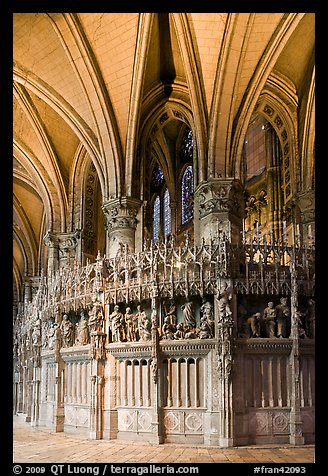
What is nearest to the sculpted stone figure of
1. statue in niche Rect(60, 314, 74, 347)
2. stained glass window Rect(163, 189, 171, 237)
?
statue in niche Rect(60, 314, 74, 347)

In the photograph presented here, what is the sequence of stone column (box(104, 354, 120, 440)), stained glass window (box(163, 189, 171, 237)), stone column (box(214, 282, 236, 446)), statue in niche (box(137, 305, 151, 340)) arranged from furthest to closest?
stained glass window (box(163, 189, 171, 237))
stone column (box(104, 354, 120, 440))
statue in niche (box(137, 305, 151, 340))
stone column (box(214, 282, 236, 446))

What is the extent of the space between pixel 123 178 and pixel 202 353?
8.91 m

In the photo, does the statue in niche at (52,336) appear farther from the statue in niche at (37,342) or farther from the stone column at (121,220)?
the stone column at (121,220)

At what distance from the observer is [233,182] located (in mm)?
19047

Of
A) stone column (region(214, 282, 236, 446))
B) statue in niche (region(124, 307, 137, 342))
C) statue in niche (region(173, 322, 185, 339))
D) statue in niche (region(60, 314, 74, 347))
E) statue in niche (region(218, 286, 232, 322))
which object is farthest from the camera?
statue in niche (region(60, 314, 74, 347))

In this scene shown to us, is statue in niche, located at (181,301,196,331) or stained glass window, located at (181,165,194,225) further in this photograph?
stained glass window, located at (181,165,194,225)

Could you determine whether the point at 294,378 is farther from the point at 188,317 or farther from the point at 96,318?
the point at 96,318

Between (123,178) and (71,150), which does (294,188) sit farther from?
(71,150)

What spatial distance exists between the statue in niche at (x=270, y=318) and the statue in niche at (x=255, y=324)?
6.8 inches

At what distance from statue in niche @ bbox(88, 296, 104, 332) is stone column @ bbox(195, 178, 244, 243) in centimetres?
460

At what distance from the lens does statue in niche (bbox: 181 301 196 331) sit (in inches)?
571

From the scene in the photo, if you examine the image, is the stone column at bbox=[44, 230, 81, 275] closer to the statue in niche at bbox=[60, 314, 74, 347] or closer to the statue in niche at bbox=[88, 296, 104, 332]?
the statue in niche at bbox=[60, 314, 74, 347]

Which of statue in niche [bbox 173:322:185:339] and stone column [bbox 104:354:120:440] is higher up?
statue in niche [bbox 173:322:185:339]
